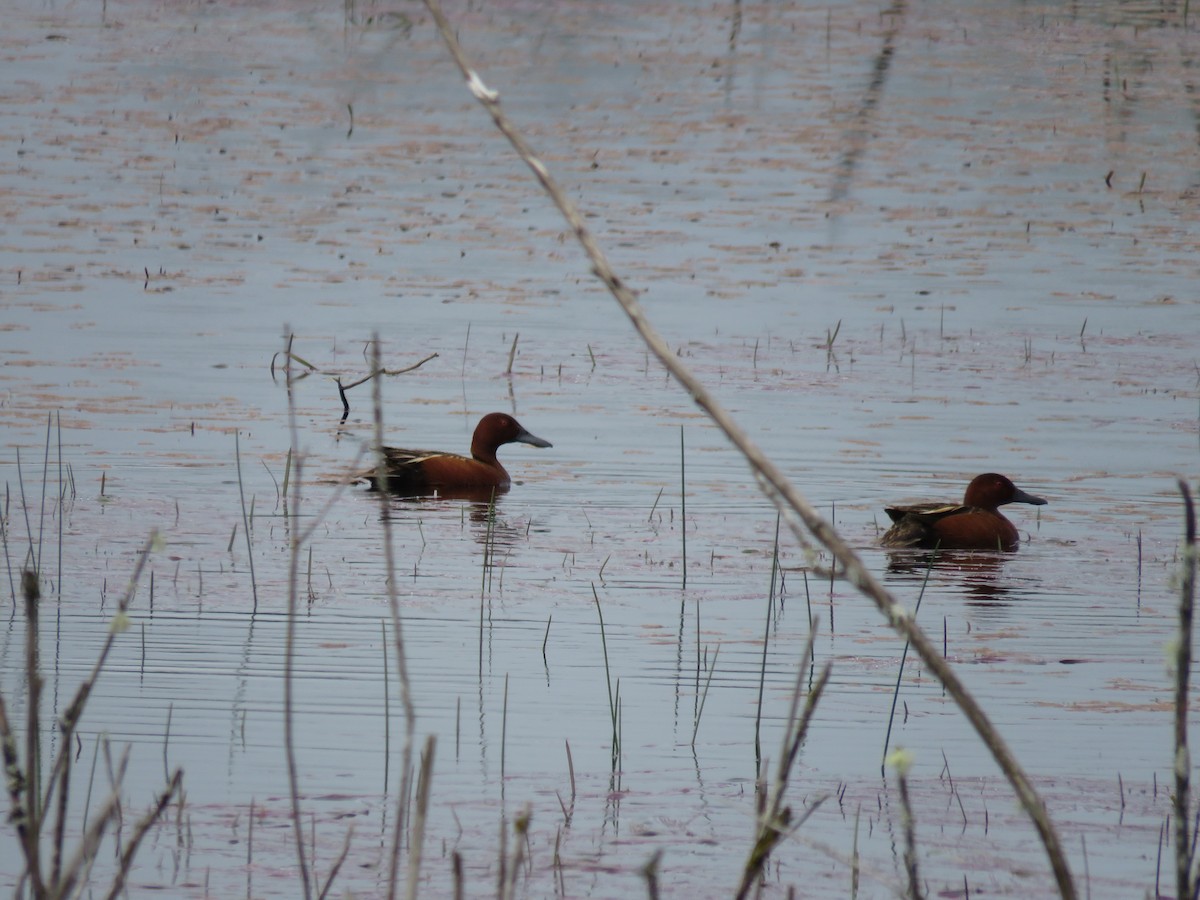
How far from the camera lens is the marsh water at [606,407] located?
5.46 metres

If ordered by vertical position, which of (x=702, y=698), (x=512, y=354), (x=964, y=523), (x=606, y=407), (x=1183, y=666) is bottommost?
(x=702, y=698)

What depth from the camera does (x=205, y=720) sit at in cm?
598

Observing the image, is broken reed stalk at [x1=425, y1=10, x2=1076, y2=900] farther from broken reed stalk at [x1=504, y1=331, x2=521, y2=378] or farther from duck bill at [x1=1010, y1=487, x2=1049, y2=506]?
broken reed stalk at [x1=504, y1=331, x2=521, y2=378]

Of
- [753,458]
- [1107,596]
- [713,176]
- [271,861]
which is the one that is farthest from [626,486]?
[713,176]

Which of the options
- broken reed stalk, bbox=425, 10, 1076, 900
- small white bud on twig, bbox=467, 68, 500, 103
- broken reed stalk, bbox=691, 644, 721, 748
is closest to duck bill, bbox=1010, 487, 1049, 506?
broken reed stalk, bbox=691, 644, 721, 748

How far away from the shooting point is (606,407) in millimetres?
12891

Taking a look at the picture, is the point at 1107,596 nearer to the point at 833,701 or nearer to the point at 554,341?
the point at 833,701

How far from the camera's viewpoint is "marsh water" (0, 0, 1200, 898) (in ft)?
17.9

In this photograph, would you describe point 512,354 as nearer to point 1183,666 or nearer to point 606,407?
point 606,407

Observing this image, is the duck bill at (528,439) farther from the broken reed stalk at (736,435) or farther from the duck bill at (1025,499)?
the broken reed stalk at (736,435)

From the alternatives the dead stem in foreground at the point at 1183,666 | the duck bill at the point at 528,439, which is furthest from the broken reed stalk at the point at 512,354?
the dead stem in foreground at the point at 1183,666

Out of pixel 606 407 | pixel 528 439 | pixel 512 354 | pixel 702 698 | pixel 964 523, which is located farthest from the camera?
pixel 512 354

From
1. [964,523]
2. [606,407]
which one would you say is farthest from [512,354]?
[964,523]

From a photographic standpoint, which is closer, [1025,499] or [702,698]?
[702,698]
